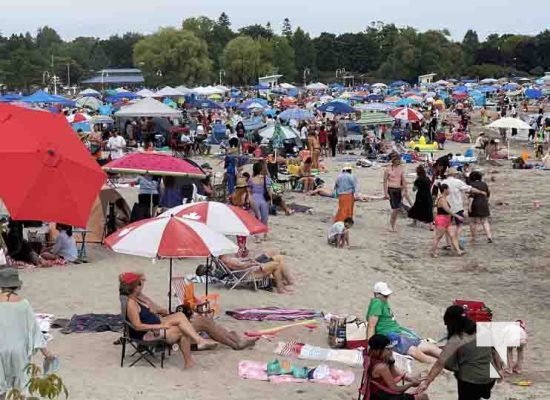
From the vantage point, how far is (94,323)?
8.90 meters

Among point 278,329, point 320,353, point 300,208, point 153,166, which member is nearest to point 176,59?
point 300,208

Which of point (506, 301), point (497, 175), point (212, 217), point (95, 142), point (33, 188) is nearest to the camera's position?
point (33, 188)

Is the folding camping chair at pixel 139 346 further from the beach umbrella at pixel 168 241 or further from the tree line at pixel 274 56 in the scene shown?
the tree line at pixel 274 56

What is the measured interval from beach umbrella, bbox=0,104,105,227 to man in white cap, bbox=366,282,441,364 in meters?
2.77

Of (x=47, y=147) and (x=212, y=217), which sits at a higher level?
(x=47, y=147)

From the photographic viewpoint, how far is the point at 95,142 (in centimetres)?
2227

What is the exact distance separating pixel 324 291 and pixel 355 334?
2673 millimetres

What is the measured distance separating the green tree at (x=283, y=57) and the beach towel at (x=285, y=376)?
9239 cm

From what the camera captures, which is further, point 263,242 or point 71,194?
point 263,242

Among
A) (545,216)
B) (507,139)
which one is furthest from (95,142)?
(507,139)

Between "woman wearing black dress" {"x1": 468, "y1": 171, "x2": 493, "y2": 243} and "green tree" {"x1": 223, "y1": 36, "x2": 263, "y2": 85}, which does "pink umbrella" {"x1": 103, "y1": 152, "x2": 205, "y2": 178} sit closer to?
"woman wearing black dress" {"x1": 468, "y1": 171, "x2": 493, "y2": 243}

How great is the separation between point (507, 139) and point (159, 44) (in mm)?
55786

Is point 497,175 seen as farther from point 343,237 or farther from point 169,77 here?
point 169,77

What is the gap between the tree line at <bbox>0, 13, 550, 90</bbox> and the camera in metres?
83.7
